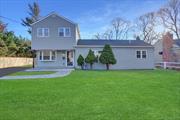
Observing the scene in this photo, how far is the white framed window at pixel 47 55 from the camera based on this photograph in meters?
31.0

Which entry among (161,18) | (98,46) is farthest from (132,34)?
(98,46)

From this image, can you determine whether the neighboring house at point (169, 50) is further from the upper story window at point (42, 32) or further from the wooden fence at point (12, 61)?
the wooden fence at point (12, 61)

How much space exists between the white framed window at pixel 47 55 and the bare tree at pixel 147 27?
2974cm

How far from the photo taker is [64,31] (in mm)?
30469

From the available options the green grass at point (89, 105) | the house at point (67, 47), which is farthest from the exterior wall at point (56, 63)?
the green grass at point (89, 105)

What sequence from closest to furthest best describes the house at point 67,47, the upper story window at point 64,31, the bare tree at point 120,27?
the house at point 67,47 → the upper story window at point 64,31 → the bare tree at point 120,27

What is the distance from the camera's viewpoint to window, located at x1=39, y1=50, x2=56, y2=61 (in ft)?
102

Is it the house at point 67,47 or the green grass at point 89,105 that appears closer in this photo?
the green grass at point 89,105

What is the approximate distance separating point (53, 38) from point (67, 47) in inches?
82.5

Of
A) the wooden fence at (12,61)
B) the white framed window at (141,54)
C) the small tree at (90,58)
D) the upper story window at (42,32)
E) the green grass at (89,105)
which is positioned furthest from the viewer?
the wooden fence at (12,61)

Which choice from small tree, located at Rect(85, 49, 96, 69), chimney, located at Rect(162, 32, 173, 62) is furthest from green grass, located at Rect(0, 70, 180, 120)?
chimney, located at Rect(162, 32, 173, 62)

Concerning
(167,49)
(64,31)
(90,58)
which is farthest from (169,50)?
(64,31)

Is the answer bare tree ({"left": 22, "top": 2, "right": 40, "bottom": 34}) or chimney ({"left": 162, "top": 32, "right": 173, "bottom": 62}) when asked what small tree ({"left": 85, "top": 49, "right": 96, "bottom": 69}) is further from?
bare tree ({"left": 22, "top": 2, "right": 40, "bottom": 34})

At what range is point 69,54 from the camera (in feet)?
103
